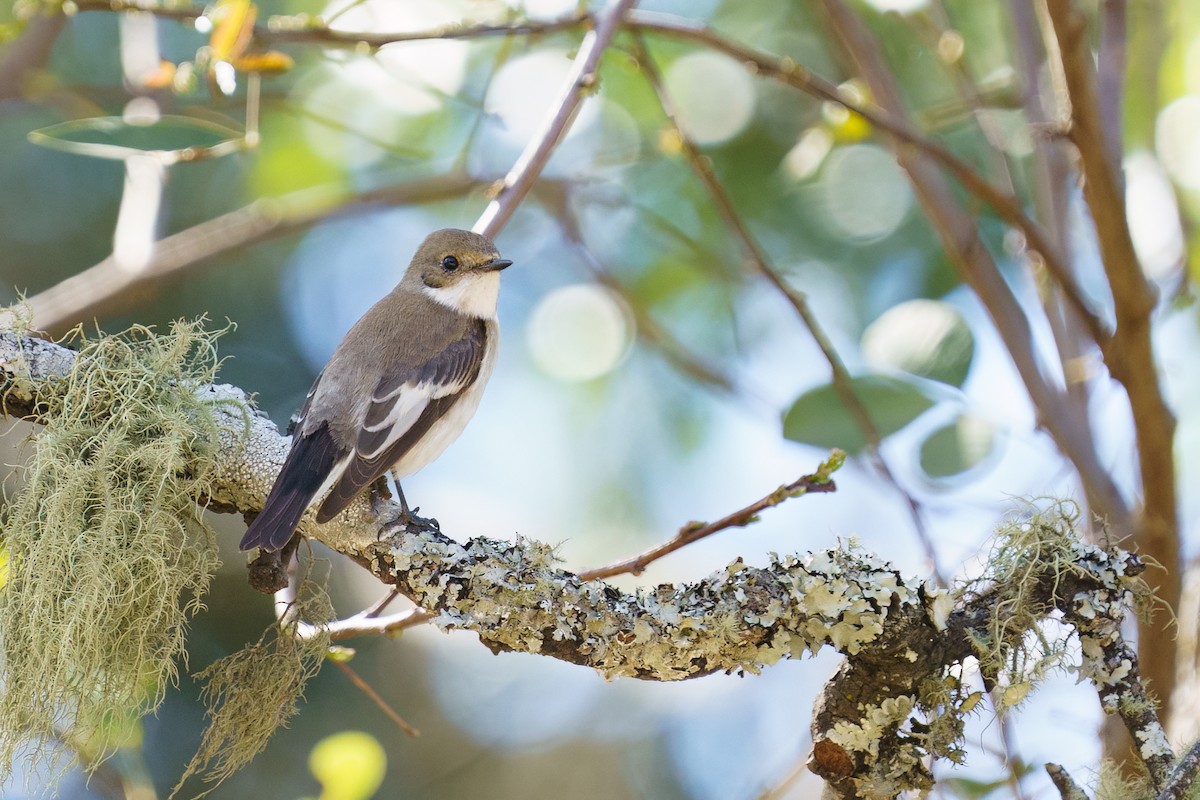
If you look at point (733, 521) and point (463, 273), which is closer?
point (733, 521)

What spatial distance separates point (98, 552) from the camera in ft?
6.29

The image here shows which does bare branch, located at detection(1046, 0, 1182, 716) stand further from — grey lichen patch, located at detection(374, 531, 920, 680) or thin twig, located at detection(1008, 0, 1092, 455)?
grey lichen patch, located at detection(374, 531, 920, 680)

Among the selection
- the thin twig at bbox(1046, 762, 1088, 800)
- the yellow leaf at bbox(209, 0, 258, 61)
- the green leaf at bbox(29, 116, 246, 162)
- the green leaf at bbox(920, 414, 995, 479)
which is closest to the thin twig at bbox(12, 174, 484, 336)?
the green leaf at bbox(29, 116, 246, 162)

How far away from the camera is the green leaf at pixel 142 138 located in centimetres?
247

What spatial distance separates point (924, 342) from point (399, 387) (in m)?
1.25

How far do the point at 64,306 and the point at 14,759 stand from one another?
1883 millimetres

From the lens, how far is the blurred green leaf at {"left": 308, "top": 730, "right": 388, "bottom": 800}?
227cm

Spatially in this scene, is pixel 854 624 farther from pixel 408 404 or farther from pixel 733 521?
pixel 408 404

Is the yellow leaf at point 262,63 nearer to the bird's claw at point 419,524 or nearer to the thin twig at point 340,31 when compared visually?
the thin twig at point 340,31

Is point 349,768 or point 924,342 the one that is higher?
point 924,342

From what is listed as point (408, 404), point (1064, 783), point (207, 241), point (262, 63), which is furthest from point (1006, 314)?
point (207, 241)

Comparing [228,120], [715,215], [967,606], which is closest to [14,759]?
[967,606]

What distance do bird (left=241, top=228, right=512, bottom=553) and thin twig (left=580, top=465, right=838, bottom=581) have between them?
43 centimetres

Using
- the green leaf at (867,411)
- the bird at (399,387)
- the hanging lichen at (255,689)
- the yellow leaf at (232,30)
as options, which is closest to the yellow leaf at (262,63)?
the yellow leaf at (232,30)
